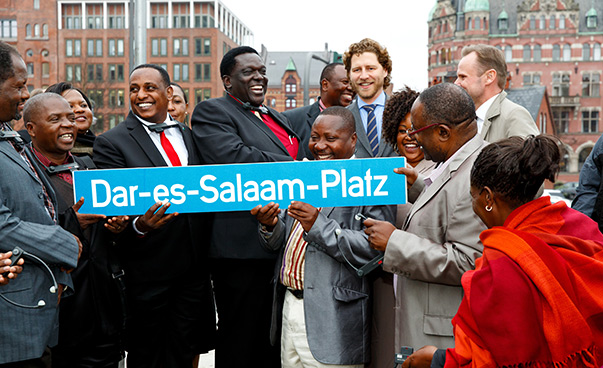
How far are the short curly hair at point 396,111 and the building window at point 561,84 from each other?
243 feet

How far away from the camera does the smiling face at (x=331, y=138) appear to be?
371 centimetres

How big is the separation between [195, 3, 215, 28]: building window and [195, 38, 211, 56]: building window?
7.14ft

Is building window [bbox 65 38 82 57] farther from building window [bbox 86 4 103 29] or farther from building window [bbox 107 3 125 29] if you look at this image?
building window [bbox 107 3 125 29]

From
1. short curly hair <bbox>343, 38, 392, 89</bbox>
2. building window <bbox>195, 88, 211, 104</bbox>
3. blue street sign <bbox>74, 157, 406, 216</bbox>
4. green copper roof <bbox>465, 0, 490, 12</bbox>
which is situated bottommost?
blue street sign <bbox>74, 157, 406, 216</bbox>

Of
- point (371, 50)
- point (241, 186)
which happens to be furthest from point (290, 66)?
point (241, 186)

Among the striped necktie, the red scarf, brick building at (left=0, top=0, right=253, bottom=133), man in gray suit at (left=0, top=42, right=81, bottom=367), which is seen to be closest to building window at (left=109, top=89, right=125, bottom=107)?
brick building at (left=0, top=0, right=253, bottom=133)

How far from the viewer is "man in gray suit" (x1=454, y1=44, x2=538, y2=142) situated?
16.4 feet

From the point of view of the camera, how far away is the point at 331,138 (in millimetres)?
3715

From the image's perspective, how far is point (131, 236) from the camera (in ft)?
13.7

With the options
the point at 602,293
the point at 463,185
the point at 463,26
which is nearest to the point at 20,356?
the point at 463,185

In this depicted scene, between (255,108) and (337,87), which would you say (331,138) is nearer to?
(255,108)

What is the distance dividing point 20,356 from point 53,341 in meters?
0.26

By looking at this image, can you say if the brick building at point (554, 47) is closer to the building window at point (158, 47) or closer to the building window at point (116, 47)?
the building window at point (158, 47)

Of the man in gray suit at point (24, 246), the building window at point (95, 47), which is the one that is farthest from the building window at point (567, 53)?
the man in gray suit at point (24, 246)
